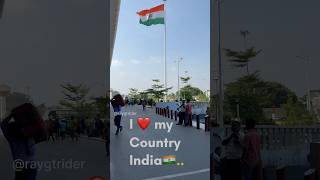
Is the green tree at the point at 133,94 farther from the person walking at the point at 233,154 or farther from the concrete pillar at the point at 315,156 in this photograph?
the concrete pillar at the point at 315,156

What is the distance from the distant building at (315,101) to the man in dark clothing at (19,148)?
5.69 feet

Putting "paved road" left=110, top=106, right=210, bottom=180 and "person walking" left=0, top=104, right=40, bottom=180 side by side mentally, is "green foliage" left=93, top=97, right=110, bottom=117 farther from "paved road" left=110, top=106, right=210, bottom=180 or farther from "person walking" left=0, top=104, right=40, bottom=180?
"person walking" left=0, top=104, right=40, bottom=180

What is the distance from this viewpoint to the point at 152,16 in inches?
95.6

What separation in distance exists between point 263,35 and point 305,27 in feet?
0.87

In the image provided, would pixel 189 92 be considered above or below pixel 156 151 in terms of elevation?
above

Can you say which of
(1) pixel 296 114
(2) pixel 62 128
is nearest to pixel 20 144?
(2) pixel 62 128

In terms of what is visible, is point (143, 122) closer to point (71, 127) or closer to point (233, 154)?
point (71, 127)

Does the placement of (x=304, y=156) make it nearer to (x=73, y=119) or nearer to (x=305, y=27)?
(x=305, y=27)

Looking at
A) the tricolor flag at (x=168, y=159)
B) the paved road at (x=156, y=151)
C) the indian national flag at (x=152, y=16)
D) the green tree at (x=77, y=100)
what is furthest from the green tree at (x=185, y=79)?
the green tree at (x=77, y=100)

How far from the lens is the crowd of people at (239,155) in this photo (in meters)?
2.52

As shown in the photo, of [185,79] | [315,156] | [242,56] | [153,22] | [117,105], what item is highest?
[153,22]

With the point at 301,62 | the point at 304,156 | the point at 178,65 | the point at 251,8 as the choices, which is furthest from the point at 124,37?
the point at 304,156

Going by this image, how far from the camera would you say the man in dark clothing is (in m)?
2.39

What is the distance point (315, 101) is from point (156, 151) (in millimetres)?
1037
